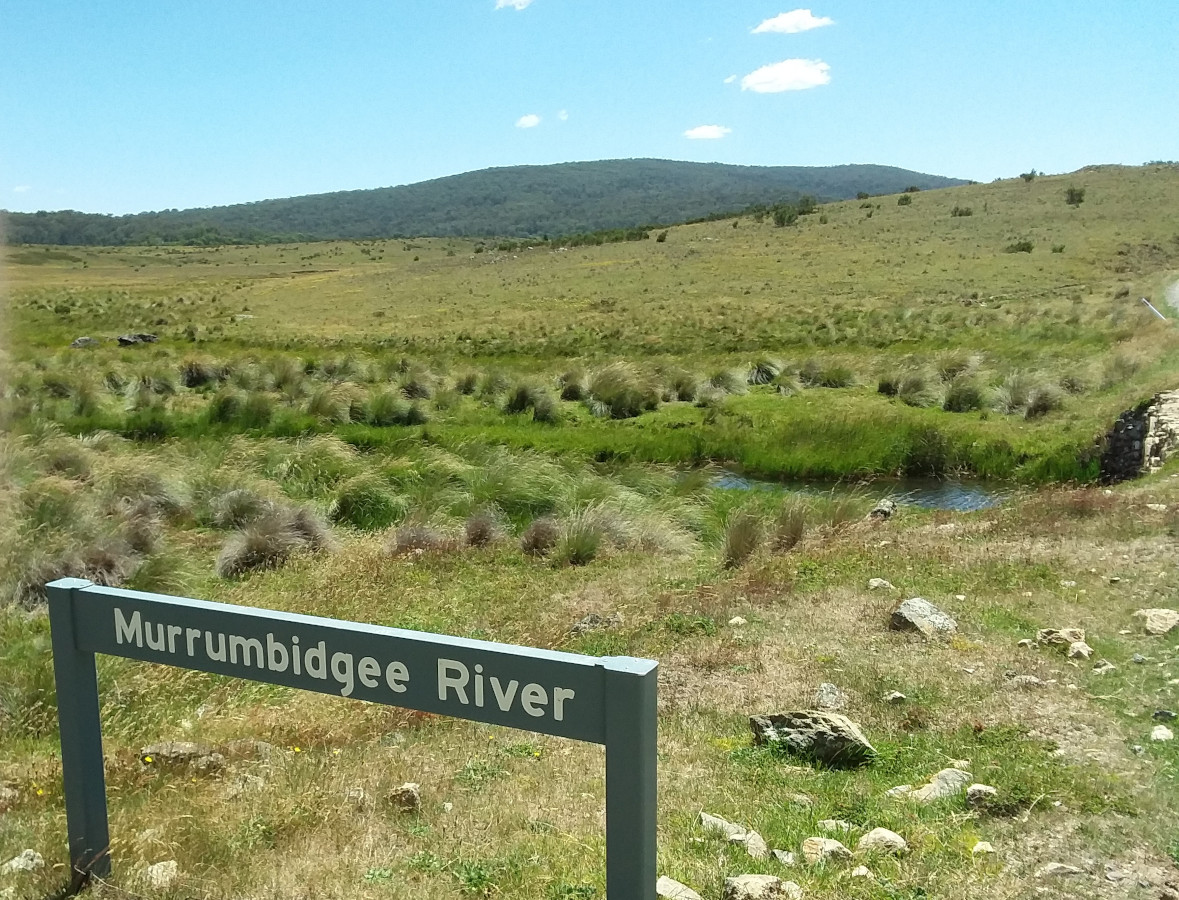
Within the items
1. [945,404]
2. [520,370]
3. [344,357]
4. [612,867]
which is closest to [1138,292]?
[945,404]

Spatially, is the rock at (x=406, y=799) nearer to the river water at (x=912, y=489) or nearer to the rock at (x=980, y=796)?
the rock at (x=980, y=796)

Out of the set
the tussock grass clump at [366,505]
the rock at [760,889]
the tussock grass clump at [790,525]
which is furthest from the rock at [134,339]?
the rock at [760,889]

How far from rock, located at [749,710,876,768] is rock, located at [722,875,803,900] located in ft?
4.31

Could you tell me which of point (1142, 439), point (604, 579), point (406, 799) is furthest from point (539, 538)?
point (1142, 439)

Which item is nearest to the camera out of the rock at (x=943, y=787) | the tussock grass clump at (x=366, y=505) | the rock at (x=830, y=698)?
the rock at (x=943, y=787)

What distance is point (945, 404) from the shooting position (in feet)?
63.3

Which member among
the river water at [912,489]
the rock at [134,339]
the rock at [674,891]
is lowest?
the river water at [912,489]

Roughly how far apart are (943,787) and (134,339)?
33.9 metres

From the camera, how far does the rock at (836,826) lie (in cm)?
383

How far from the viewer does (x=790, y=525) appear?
34.6 ft

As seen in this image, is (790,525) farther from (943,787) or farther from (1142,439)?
(943,787)

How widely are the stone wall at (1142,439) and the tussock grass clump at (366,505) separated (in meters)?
8.94

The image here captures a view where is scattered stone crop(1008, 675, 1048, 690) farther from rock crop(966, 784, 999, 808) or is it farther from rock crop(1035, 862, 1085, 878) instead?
rock crop(1035, 862, 1085, 878)

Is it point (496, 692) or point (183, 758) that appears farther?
point (183, 758)
